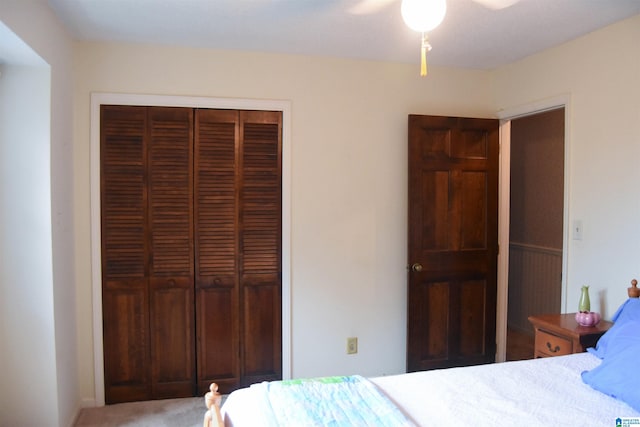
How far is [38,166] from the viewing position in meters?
2.27

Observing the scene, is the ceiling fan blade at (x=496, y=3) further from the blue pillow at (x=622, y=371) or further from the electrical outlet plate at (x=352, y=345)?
the electrical outlet plate at (x=352, y=345)

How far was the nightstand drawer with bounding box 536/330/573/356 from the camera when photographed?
7.53 feet

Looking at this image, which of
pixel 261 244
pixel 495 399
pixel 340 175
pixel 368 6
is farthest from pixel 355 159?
pixel 495 399

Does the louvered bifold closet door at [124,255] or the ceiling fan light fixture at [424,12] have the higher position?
the ceiling fan light fixture at [424,12]

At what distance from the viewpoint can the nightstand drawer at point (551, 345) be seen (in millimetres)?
2295

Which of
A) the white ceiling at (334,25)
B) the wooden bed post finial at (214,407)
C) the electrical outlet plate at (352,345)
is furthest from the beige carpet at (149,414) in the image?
the white ceiling at (334,25)

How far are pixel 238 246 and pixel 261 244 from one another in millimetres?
161

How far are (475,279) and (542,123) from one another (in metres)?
1.91

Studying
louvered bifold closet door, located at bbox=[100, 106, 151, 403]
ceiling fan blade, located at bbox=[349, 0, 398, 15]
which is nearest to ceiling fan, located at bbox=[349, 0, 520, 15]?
ceiling fan blade, located at bbox=[349, 0, 398, 15]

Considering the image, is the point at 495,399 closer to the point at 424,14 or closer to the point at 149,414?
the point at 424,14

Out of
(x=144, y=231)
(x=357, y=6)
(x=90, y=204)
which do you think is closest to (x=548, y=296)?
(x=357, y=6)

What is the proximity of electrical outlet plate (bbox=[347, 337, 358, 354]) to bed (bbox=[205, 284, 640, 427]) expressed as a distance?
1371 millimetres

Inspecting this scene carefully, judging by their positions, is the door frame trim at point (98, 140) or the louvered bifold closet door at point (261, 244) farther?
the louvered bifold closet door at point (261, 244)

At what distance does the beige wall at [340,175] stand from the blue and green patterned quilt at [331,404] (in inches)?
54.9
